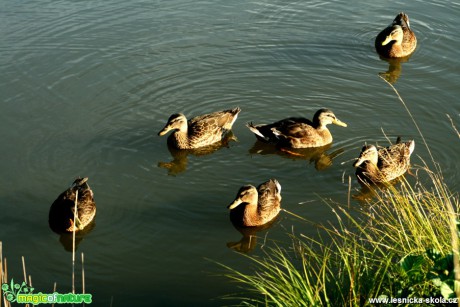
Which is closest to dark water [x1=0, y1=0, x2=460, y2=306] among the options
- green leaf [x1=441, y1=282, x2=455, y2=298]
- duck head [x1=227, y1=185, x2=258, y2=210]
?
duck head [x1=227, y1=185, x2=258, y2=210]

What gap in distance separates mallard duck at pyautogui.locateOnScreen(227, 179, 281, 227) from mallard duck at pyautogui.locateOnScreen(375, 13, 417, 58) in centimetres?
478

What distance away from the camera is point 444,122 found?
10672 millimetres

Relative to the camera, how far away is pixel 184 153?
10.6 metres

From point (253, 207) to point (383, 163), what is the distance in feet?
6.34

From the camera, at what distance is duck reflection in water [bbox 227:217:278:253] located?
8430mm

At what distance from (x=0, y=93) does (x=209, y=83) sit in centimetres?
308

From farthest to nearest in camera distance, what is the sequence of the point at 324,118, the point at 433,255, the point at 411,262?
the point at 324,118
the point at 411,262
the point at 433,255

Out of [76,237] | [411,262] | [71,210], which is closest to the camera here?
[411,262]

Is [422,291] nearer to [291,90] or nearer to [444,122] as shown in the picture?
[444,122]

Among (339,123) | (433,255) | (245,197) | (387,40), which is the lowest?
(245,197)

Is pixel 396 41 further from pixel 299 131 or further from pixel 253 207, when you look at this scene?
pixel 253 207

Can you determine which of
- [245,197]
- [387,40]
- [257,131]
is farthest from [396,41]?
[245,197]

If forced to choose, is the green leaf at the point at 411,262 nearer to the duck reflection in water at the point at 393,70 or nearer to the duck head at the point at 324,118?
the duck head at the point at 324,118

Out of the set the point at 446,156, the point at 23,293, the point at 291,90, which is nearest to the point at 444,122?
the point at 446,156
